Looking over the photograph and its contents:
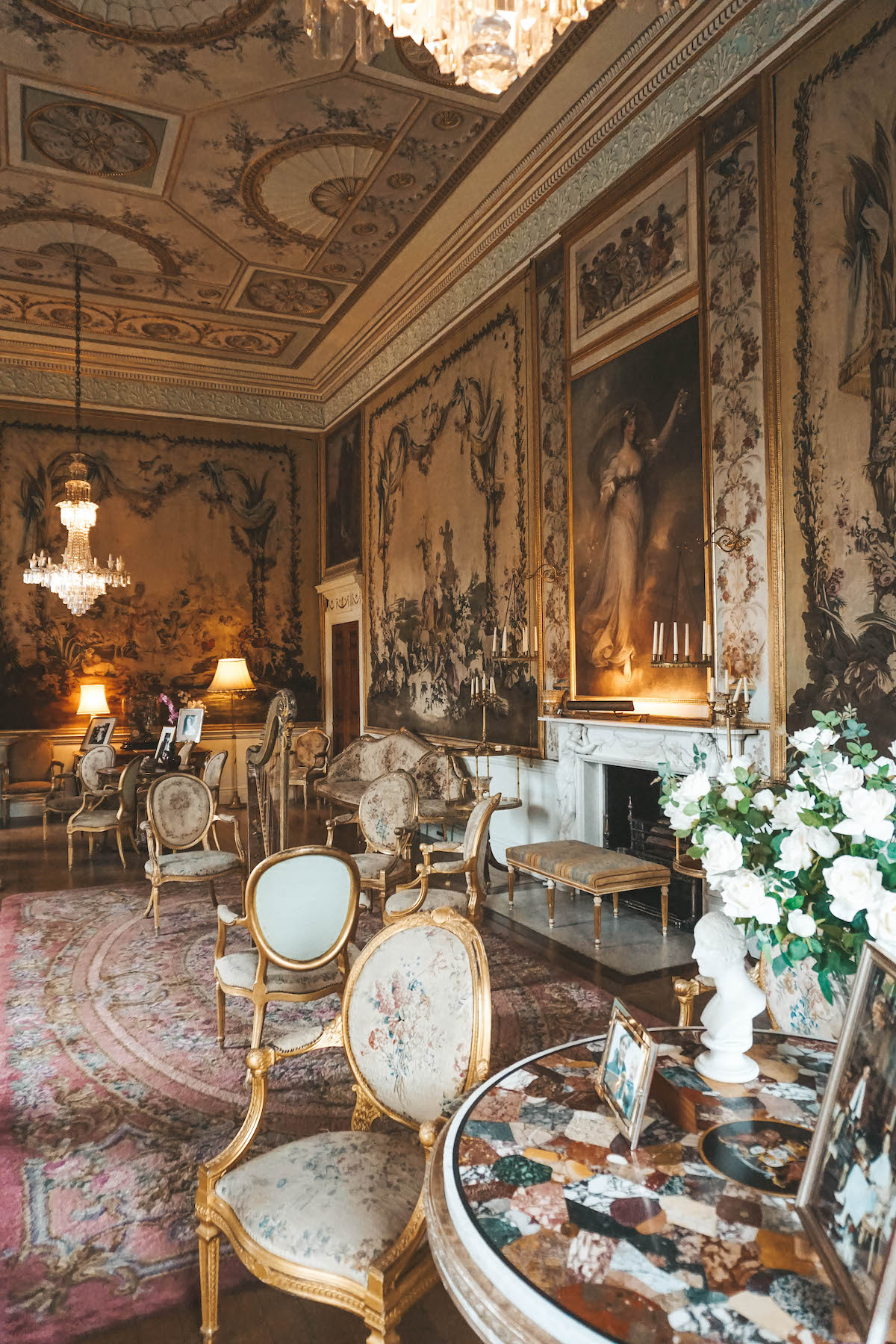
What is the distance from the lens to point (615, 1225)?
1.31 metres

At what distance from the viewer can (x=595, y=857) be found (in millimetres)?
5551

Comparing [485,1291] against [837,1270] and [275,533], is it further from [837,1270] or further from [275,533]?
[275,533]

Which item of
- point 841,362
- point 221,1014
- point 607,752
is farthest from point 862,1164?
point 607,752

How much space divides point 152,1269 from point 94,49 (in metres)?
6.91

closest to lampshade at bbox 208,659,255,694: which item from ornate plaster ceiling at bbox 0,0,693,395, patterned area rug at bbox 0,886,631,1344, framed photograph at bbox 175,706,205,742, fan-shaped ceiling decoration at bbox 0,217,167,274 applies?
framed photograph at bbox 175,706,205,742

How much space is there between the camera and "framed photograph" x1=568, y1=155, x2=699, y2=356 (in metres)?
5.45

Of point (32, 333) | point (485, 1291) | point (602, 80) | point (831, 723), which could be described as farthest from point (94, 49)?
point (485, 1291)

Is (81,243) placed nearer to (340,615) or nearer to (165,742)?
(340,615)

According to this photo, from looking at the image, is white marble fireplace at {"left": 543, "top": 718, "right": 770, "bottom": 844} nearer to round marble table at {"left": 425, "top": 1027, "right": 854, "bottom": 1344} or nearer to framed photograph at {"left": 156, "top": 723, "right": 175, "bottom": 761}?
round marble table at {"left": 425, "top": 1027, "right": 854, "bottom": 1344}

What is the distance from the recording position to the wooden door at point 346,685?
11.7 m

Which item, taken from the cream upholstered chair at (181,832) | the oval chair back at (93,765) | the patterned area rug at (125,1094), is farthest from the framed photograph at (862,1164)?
the oval chair back at (93,765)

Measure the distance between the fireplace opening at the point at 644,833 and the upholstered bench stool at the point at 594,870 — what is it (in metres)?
0.12

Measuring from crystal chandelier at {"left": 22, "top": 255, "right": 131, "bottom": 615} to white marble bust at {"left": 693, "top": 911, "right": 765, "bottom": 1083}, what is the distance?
9097 mm

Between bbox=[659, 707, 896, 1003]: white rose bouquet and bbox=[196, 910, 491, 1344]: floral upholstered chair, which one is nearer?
bbox=[659, 707, 896, 1003]: white rose bouquet
